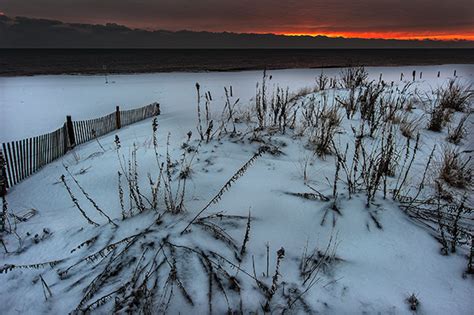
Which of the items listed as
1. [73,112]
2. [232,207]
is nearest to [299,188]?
[232,207]

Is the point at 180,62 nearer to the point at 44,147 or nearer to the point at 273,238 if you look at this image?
the point at 44,147

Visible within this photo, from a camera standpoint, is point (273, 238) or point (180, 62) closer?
point (273, 238)

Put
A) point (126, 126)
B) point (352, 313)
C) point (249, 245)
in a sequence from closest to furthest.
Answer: point (352, 313), point (249, 245), point (126, 126)

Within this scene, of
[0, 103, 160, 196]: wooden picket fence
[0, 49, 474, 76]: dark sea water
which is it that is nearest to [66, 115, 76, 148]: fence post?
[0, 103, 160, 196]: wooden picket fence

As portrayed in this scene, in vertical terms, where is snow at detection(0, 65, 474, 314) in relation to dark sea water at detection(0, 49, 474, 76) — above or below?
below

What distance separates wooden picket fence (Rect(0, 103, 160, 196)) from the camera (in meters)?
5.77

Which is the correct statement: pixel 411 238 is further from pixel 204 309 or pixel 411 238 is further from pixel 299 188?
pixel 204 309

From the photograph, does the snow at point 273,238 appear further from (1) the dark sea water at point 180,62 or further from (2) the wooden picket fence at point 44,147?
(1) the dark sea water at point 180,62

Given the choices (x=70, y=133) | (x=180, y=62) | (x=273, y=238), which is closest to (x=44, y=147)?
(x=70, y=133)

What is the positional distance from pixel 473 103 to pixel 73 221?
11.2 metres

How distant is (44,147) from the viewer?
690cm

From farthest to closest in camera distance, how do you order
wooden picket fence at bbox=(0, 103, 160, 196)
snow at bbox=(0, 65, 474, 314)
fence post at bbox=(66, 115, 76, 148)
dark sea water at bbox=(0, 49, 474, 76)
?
dark sea water at bbox=(0, 49, 474, 76) < fence post at bbox=(66, 115, 76, 148) < wooden picket fence at bbox=(0, 103, 160, 196) < snow at bbox=(0, 65, 474, 314)

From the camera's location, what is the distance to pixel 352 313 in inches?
76.0

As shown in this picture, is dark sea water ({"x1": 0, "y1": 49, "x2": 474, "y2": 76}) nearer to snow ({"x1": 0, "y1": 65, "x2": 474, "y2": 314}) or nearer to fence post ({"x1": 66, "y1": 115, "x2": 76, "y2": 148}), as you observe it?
snow ({"x1": 0, "y1": 65, "x2": 474, "y2": 314})
